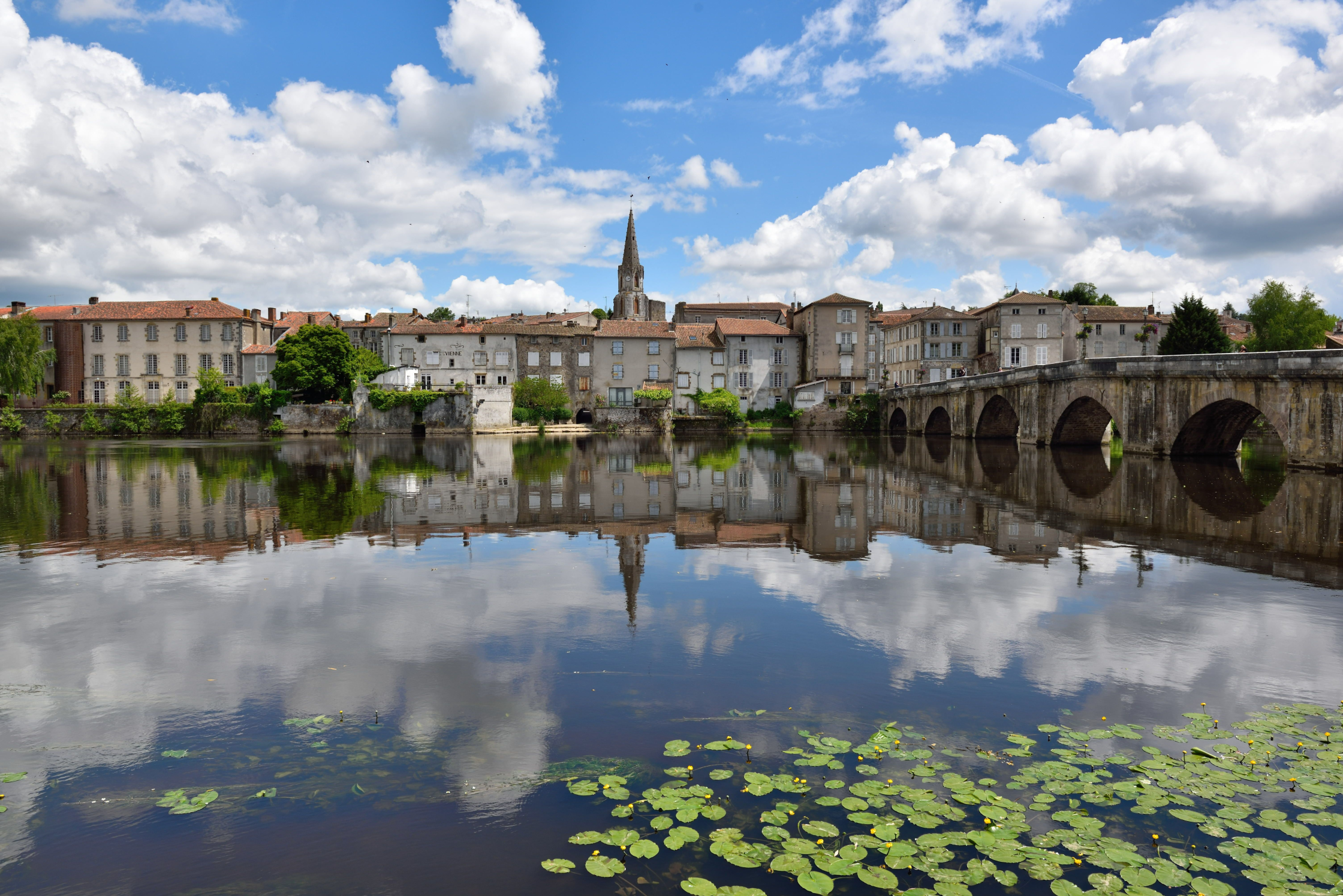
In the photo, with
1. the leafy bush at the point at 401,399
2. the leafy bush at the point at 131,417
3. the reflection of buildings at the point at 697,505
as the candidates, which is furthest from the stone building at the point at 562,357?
the reflection of buildings at the point at 697,505

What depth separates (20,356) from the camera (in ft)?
225

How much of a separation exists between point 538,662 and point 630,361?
69.1m

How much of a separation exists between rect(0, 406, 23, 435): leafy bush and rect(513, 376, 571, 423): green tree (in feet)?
135

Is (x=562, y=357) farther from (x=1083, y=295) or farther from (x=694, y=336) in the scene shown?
(x=1083, y=295)

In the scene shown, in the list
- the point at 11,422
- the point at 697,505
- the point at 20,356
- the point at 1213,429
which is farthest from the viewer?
the point at 20,356

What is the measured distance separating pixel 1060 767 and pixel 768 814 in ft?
7.29

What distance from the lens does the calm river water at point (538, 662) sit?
488cm

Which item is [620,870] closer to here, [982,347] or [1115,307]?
[982,347]

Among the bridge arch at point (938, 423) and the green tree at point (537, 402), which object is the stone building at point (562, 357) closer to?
the green tree at point (537, 402)

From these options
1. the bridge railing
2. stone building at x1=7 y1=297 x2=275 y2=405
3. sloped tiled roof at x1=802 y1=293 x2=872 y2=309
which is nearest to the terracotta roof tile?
sloped tiled roof at x1=802 y1=293 x2=872 y2=309

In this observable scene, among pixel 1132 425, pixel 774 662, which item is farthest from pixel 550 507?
pixel 1132 425

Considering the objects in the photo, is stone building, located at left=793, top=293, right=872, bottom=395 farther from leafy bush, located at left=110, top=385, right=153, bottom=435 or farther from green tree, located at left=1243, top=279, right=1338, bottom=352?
leafy bush, located at left=110, top=385, right=153, bottom=435

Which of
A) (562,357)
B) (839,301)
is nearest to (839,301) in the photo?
(839,301)

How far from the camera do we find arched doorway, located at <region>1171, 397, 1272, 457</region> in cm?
3156
